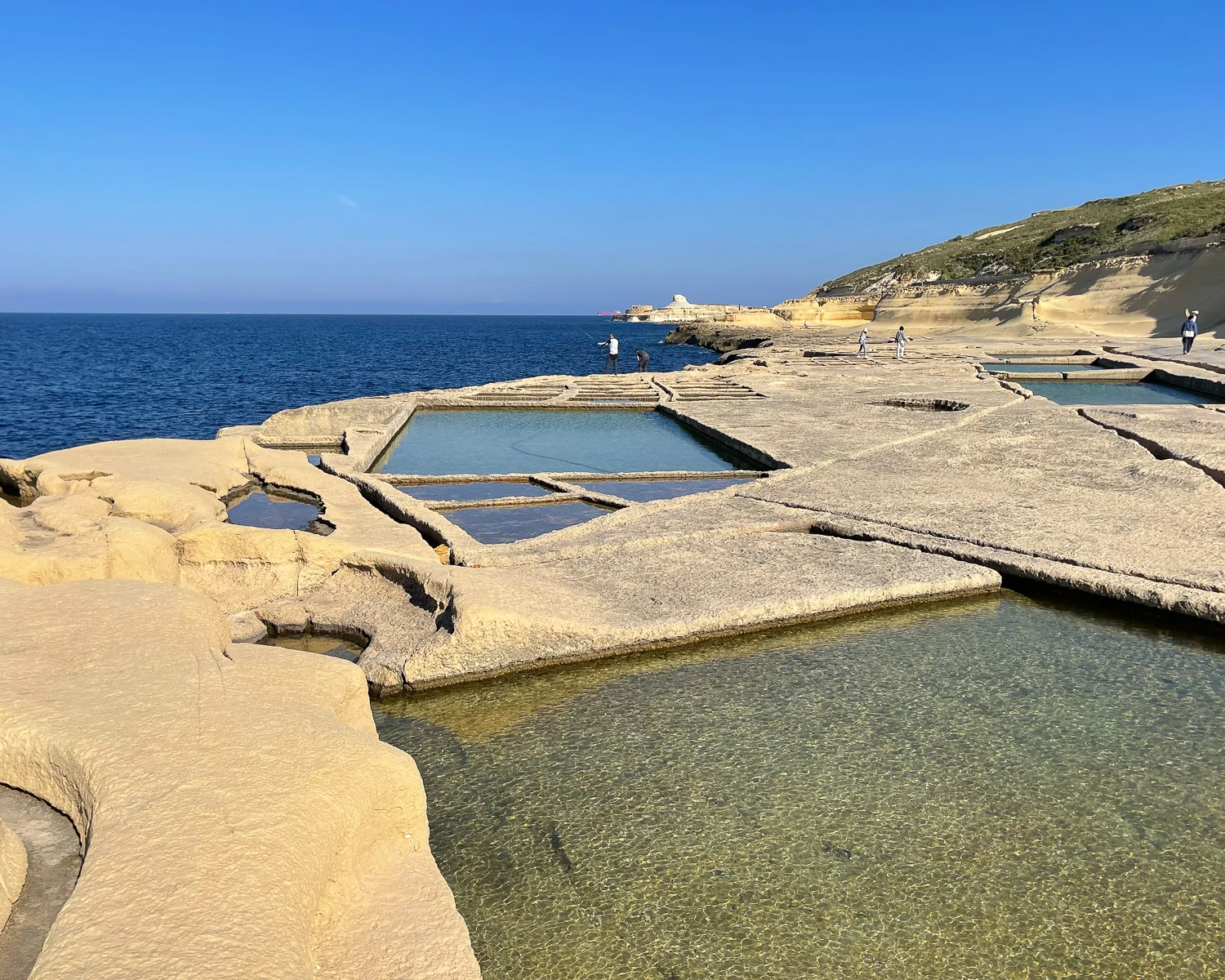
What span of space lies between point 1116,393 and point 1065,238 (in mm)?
45673

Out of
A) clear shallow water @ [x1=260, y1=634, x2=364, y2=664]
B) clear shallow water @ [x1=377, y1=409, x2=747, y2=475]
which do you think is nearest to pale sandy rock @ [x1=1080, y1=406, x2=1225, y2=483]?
clear shallow water @ [x1=377, y1=409, x2=747, y2=475]

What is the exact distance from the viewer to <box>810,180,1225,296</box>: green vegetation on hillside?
49938 millimetres

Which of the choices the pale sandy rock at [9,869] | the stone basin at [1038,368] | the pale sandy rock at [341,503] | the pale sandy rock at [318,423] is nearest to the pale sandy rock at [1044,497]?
the pale sandy rock at [341,503]

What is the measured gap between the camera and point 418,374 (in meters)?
46.2

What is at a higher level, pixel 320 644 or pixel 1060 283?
pixel 1060 283

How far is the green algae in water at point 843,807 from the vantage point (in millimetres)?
3514

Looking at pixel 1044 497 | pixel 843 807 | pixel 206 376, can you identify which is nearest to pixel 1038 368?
pixel 1044 497

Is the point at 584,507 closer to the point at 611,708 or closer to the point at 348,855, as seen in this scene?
the point at 611,708

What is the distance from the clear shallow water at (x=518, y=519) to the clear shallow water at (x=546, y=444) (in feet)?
7.04

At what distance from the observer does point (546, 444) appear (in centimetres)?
1445

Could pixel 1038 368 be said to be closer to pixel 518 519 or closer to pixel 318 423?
pixel 318 423

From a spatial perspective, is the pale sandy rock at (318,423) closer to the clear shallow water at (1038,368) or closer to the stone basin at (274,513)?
the stone basin at (274,513)

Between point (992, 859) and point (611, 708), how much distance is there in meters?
2.24

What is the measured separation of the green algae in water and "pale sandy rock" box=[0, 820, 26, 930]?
1.60 metres
